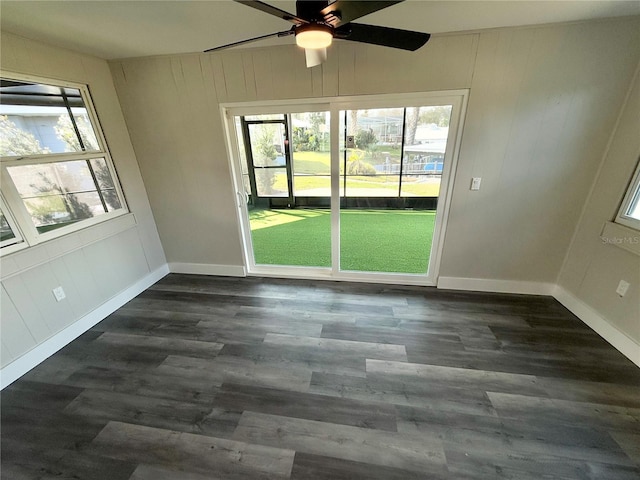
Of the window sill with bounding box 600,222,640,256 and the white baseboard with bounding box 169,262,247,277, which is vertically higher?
the window sill with bounding box 600,222,640,256

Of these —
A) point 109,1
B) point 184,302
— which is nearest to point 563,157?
point 109,1

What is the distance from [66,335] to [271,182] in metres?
4.39

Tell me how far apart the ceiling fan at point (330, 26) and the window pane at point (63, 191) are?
2146mm

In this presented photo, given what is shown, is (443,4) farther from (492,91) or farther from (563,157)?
(563,157)

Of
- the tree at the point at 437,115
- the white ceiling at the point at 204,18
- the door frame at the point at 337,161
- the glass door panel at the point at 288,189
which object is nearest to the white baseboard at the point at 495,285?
the door frame at the point at 337,161

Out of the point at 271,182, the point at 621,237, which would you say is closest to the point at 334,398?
the point at 621,237

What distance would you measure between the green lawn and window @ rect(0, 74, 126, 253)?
1.98 m

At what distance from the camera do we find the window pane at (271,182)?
5.80 m

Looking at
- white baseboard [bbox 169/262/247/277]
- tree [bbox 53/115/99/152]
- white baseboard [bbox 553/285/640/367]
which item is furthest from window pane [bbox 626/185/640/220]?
tree [bbox 53/115/99/152]

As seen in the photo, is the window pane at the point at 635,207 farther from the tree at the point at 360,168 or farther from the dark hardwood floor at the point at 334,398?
the tree at the point at 360,168

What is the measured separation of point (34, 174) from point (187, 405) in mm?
2238

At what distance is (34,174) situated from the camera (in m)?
2.12

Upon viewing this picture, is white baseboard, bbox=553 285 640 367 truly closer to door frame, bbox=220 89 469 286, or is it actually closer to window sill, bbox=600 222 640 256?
window sill, bbox=600 222 640 256

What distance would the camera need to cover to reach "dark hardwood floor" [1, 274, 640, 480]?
1421 mm
